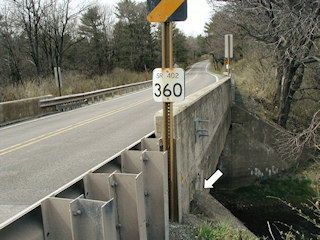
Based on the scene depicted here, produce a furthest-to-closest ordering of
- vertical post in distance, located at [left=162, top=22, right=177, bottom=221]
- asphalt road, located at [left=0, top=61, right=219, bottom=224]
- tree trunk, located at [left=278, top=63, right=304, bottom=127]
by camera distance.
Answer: tree trunk, located at [left=278, top=63, right=304, bottom=127] < asphalt road, located at [left=0, top=61, right=219, bottom=224] < vertical post in distance, located at [left=162, top=22, right=177, bottom=221]

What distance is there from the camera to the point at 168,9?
4.79 metres

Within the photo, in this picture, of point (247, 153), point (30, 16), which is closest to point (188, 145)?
point (247, 153)

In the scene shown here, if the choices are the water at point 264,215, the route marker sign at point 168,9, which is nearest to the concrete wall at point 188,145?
the route marker sign at point 168,9

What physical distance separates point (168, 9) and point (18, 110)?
10.6 meters

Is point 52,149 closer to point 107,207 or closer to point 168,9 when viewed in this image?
point 168,9

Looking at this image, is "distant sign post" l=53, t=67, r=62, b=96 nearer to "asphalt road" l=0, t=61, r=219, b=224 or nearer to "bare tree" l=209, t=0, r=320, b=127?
"asphalt road" l=0, t=61, r=219, b=224

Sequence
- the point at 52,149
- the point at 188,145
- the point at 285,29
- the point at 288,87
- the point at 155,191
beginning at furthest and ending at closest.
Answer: the point at 288,87, the point at 285,29, the point at 52,149, the point at 188,145, the point at 155,191

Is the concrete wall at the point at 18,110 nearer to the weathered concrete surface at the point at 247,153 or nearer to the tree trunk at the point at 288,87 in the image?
the weathered concrete surface at the point at 247,153

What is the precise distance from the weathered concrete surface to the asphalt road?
835 cm

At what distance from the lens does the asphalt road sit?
5.77 meters

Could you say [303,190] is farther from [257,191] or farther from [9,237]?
[9,237]

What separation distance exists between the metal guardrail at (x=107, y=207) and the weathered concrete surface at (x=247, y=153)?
14.7 m

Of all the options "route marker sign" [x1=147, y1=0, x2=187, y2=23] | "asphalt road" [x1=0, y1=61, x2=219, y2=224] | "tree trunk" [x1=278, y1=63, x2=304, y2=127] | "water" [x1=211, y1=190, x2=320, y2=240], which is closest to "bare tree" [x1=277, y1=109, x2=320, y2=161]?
"tree trunk" [x1=278, y1=63, x2=304, y2=127]

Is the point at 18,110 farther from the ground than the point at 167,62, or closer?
closer
